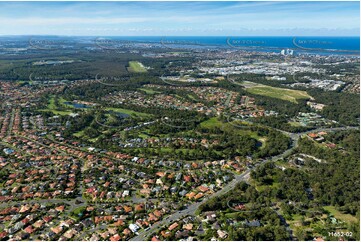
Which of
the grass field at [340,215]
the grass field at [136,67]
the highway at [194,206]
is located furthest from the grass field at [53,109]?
the grass field at [340,215]

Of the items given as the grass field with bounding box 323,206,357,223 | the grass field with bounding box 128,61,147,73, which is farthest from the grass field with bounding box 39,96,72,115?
the grass field with bounding box 323,206,357,223

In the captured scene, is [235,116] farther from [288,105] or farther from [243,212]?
[243,212]

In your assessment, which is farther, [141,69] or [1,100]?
[141,69]

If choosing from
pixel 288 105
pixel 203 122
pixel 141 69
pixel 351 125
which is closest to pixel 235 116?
pixel 203 122

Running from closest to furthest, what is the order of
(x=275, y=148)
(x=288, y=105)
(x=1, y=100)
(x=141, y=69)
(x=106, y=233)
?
(x=106, y=233)
(x=275, y=148)
(x=288, y=105)
(x=1, y=100)
(x=141, y=69)

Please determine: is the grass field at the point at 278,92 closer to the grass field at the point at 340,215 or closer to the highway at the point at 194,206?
the highway at the point at 194,206

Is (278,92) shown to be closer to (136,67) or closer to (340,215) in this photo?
(340,215)
